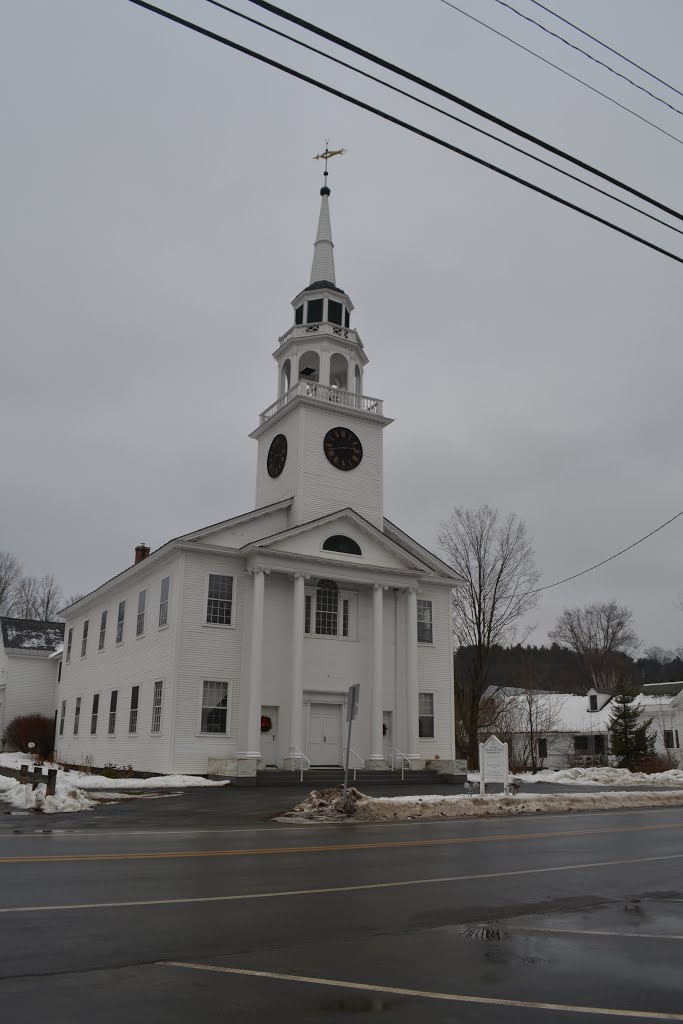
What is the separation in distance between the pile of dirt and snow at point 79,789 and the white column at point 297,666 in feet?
10.4

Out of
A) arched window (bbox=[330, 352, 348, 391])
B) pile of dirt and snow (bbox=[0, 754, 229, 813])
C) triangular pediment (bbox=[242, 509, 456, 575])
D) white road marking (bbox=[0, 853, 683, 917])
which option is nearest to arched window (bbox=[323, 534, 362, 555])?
triangular pediment (bbox=[242, 509, 456, 575])

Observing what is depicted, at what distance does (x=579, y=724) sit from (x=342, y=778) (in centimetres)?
3755

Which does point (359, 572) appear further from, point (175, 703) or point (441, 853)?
point (441, 853)

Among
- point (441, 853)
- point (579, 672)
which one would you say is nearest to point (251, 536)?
point (441, 853)

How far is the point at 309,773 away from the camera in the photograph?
2897cm

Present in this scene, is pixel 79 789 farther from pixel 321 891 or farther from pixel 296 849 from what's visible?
pixel 321 891

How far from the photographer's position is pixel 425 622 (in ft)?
114

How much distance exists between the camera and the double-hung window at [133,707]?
3234 cm

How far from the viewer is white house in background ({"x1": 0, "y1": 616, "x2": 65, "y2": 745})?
4900 centimetres

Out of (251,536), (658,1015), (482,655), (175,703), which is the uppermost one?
(251,536)

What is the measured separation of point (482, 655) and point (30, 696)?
25.6m

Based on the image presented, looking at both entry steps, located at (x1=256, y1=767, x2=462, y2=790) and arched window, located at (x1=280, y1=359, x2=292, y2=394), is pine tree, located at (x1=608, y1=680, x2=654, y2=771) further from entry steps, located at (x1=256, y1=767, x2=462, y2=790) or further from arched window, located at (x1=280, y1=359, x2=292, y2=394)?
arched window, located at (x1=280, y1=359, x2=292, y2=394)

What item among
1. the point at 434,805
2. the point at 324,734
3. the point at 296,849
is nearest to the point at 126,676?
the point at 324,734

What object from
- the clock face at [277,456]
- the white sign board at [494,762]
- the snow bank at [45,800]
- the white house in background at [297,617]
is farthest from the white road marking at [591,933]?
the clock face at [277,456]
